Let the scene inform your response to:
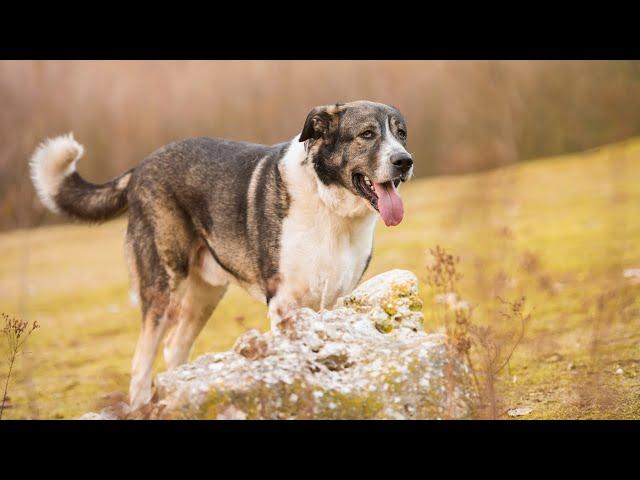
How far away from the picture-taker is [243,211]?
18.3 ft

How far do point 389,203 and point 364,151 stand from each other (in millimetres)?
390

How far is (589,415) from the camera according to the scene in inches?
170

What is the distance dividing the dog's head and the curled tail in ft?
5.99

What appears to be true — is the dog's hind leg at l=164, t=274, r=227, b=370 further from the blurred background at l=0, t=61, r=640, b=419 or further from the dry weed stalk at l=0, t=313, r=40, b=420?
the dry weed stalk at l=0, t=313, r=40, b=420

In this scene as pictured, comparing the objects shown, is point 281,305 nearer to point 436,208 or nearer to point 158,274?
point 158,274

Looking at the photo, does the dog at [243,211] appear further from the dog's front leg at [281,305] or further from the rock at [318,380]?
the rock at [318,380]

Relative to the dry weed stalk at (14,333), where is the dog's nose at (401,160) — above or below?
above

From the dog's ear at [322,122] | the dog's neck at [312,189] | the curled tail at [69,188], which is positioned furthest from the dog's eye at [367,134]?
the curled tail at [69,188]

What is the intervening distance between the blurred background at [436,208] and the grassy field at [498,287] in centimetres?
3

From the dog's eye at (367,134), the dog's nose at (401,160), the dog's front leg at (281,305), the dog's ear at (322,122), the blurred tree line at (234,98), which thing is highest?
the blurred tree line at (234,98)

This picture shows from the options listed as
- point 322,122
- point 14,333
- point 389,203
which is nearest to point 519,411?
point 389,203

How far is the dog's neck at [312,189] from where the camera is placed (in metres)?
5.20

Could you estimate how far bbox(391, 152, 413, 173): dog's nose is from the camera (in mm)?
4832

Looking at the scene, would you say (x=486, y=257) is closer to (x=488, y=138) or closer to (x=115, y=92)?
(x=488, y=138)
